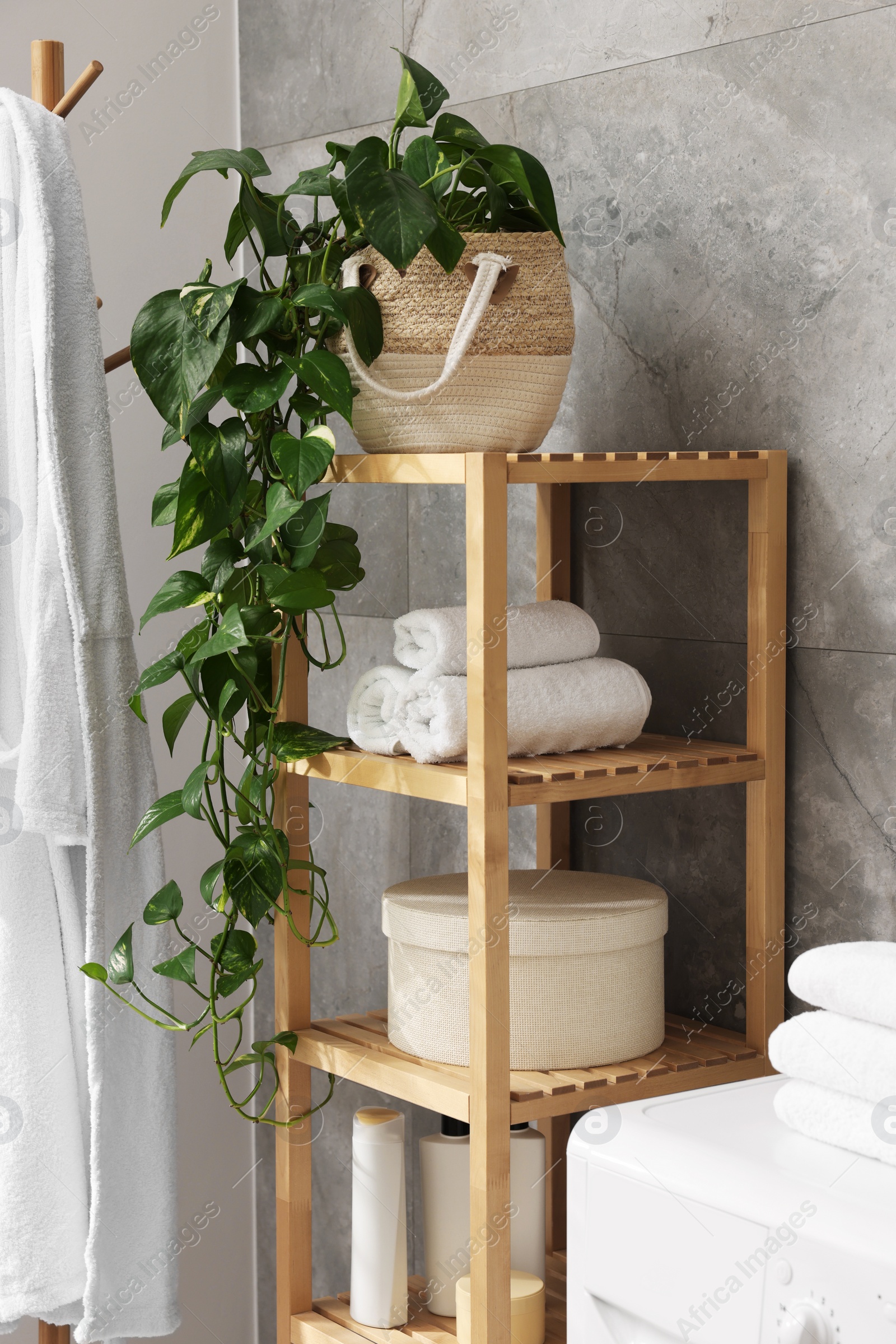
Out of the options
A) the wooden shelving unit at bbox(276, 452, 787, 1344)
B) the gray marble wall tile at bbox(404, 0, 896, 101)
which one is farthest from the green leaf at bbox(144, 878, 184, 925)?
the gray marble wall tile at bbox(404, 0, 896, 101)

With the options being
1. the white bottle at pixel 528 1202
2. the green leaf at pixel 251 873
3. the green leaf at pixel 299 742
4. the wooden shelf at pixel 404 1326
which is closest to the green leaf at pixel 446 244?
the green leaf at pixel 299 742

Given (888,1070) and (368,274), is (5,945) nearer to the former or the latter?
(368,274)

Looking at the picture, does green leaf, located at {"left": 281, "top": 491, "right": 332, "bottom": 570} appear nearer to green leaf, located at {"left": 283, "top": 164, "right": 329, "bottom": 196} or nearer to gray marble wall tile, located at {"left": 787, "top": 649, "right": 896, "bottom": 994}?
green leaf, located at {"left": 283, "top": 164, "right": 329, "bottom": 196}

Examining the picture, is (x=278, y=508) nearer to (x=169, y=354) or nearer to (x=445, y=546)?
(x=169, y=354)

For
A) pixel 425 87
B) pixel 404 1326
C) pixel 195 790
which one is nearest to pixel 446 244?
pixel 425 87

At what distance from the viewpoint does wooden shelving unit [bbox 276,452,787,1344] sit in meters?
1.13

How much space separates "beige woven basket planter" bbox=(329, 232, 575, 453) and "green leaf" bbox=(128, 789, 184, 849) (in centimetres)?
38

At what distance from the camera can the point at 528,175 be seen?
1.19m

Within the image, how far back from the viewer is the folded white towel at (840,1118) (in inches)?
34.9

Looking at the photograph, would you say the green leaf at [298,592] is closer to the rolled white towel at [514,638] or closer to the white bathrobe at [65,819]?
the rolled white towel at [514,638]

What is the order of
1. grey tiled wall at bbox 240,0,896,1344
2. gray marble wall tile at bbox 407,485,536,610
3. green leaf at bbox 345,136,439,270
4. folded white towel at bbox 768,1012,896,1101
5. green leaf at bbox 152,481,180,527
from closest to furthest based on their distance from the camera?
1. folded white towel at bbox 768,1012,896,1101
2. green leaf at bbox 345,136,439,270
3. grey tiled wall at bbox 240,0,896,1344
4. green leaf at bbox 152,481,180,527
5. gray marble wall tile at bbox 407,485,536,610

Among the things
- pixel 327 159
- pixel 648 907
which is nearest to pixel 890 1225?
pixel 648 907

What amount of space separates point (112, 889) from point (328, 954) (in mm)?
574

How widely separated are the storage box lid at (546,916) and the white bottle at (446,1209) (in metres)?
0.21
